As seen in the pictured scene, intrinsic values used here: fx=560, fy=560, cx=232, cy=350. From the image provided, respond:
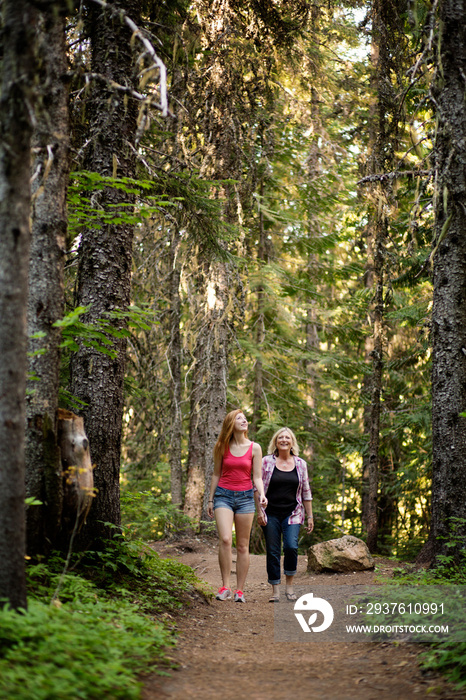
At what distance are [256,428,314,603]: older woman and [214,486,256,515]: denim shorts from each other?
19cm

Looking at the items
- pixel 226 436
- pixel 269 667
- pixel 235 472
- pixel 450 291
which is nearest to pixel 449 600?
pixel 269 667

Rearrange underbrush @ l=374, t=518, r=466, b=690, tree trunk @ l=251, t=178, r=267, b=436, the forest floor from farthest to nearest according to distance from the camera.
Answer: tree trunk @ l=251, t=178, r=267, b=436 < underbrush @ l=374, t=518, r=466, b=690 < the forest floor

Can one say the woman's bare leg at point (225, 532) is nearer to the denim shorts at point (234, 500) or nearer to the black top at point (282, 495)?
the denim shorts at point (234, 500)

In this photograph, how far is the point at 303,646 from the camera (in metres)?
5.34

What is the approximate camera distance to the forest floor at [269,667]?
11.9 ft

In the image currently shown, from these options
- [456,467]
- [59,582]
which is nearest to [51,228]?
[59,582]

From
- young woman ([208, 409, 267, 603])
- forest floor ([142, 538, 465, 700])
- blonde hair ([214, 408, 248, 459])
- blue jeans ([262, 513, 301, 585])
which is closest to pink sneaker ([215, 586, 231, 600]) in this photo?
young woman ([208, 409, 267, 603])

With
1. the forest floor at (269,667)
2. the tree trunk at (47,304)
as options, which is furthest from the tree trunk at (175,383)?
the tree trunk at (47,304)

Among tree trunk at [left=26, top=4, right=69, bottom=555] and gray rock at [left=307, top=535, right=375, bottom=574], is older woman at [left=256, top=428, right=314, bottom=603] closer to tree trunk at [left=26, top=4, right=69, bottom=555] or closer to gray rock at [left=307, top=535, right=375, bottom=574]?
gray rock at [left=307, top=535, right=375, bottom=574]

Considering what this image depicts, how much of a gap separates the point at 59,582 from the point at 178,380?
952cm

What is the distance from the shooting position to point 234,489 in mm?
6766

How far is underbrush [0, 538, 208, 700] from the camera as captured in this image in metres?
3.03

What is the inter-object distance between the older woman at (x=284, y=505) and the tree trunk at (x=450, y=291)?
1.67 m

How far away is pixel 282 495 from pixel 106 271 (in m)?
3.51
